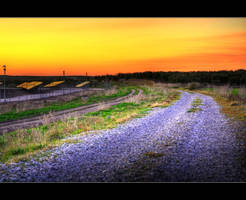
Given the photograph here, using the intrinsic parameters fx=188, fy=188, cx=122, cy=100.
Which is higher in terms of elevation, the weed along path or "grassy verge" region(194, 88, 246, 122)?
"grassy verge" region(194, 88, 246, 122)

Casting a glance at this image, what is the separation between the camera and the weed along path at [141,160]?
174 inches

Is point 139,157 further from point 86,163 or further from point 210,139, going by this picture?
point 210,139

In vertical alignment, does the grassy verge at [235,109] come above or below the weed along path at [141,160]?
above

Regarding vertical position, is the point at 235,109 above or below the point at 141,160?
above

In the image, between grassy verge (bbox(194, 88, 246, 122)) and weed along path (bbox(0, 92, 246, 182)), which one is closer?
weed along path (bbox(0, 92, 246, 182))

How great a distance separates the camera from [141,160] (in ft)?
17.7

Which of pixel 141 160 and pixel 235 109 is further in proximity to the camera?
pixel 235 109

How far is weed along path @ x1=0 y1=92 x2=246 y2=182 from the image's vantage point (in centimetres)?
443

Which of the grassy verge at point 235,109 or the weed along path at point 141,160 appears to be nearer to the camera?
the weed along path at point 141,160

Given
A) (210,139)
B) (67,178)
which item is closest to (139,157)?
(67,178)

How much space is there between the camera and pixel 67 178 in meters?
4.42
